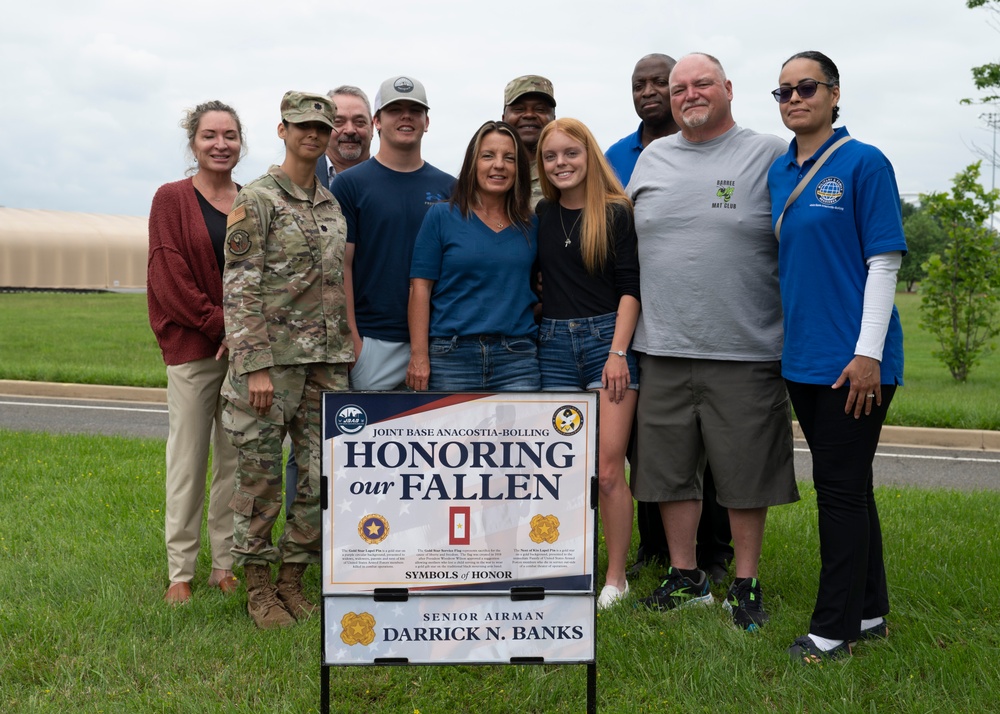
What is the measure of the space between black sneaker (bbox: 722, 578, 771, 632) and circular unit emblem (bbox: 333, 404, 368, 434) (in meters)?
2.03

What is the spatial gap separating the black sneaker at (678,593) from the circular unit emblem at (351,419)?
1925 mm

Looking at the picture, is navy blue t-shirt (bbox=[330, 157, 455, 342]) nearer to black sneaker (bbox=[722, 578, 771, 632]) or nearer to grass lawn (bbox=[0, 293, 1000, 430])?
black sneaker (bbox=[722, 578, 771, 632])

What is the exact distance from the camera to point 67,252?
155 ft

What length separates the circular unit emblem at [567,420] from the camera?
3098 mm

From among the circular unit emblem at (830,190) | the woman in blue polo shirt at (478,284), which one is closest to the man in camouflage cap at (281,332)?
the woman in blue polo shirt at (478,284)

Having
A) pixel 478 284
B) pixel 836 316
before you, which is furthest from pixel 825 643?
pixel 478 284

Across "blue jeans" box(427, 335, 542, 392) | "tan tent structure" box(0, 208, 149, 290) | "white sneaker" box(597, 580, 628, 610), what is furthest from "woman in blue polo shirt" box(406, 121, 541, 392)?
"tan tent structure" box(0, 208, 149, 290)

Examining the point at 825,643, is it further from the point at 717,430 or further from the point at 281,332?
the point at 281,332

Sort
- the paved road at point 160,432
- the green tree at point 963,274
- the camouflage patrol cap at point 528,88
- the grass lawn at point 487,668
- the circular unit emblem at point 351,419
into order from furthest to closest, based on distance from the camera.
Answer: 1. the green tree at point 963,274
2. the paved road at point 160,432
3. the camouflage patrol cap at point 528,88
4. the grass lawn at point 487,668
5. the circular unit emblem at point 351,419

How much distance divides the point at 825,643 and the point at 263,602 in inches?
93.9

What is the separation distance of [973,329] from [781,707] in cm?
1324

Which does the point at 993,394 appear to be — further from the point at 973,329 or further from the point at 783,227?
the point at 783,227

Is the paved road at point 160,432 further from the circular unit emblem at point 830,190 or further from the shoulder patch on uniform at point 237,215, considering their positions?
the shoulder patch on uniform at point 237,215

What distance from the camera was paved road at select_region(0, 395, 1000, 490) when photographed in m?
8.31
